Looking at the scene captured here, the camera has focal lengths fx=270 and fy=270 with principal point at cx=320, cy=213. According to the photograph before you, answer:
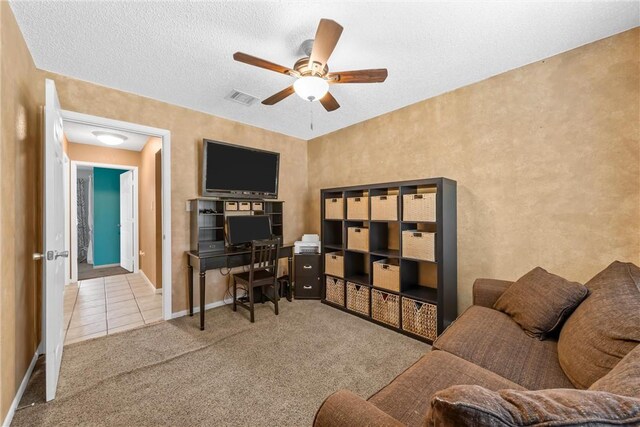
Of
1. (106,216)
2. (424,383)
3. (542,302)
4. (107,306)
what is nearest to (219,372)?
(424,383)

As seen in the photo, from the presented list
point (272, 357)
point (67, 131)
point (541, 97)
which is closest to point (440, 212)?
point (541, 97)

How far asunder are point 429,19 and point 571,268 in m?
2.14

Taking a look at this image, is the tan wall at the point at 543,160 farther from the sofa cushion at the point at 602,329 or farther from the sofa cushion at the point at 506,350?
the sofa cushion at the point at 506,350

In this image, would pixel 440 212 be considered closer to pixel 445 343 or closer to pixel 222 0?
pixel 445 343

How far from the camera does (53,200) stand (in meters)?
1.78

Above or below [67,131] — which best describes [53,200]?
below

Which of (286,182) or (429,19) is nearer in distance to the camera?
(429,19)

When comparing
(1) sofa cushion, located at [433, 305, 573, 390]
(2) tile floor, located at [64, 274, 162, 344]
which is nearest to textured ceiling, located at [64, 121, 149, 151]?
(2) tile floor, located at [64, 274, 162, 344]

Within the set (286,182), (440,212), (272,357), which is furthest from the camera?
(286,182)

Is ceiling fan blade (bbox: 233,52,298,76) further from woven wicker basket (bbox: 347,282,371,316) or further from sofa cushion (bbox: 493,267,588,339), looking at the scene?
woven wicker basket (bbox: 347,282,371,316)

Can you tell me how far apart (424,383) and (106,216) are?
6986mm

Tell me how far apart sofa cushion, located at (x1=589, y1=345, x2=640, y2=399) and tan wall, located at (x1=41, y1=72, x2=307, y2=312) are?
11.3 feet

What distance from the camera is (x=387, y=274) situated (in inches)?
114

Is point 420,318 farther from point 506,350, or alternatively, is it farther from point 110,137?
point 110,137
